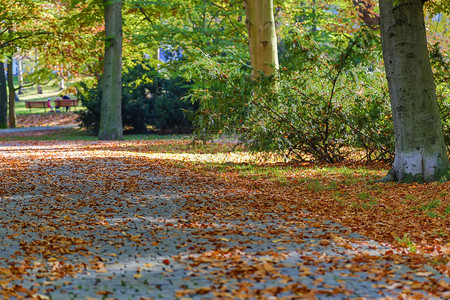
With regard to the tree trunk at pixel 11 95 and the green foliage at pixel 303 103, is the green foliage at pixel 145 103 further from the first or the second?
the green foliage at pixel 303 103

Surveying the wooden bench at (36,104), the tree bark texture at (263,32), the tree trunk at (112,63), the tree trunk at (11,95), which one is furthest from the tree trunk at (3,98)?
the tree bark texture at (263,32)

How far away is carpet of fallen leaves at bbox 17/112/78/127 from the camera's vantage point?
34.2 meters

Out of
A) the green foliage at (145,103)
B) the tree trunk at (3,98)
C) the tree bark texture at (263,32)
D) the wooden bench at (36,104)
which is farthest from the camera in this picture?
the wooden bench at (36,104)

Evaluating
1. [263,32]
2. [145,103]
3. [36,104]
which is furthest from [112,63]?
[36,104]

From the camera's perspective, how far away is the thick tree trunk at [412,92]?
8375 mm

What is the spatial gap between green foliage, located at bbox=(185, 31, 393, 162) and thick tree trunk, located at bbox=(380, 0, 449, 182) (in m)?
2.49

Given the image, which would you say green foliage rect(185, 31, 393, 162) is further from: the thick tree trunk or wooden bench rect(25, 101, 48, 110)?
wooden bench rect(25, 101, 48, 110)

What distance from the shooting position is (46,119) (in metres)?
35.4

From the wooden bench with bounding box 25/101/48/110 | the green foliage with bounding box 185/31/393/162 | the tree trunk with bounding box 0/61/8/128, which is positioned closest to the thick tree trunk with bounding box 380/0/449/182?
the green foliage with bounding box 185/31/393/162

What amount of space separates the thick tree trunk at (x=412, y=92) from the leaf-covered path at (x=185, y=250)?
232 centimetres

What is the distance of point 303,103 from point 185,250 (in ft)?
23.0

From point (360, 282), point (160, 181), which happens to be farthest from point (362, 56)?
point (360, 282)

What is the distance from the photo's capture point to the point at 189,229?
19.7 feet

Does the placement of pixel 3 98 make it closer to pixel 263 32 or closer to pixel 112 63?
pixel 112 63
